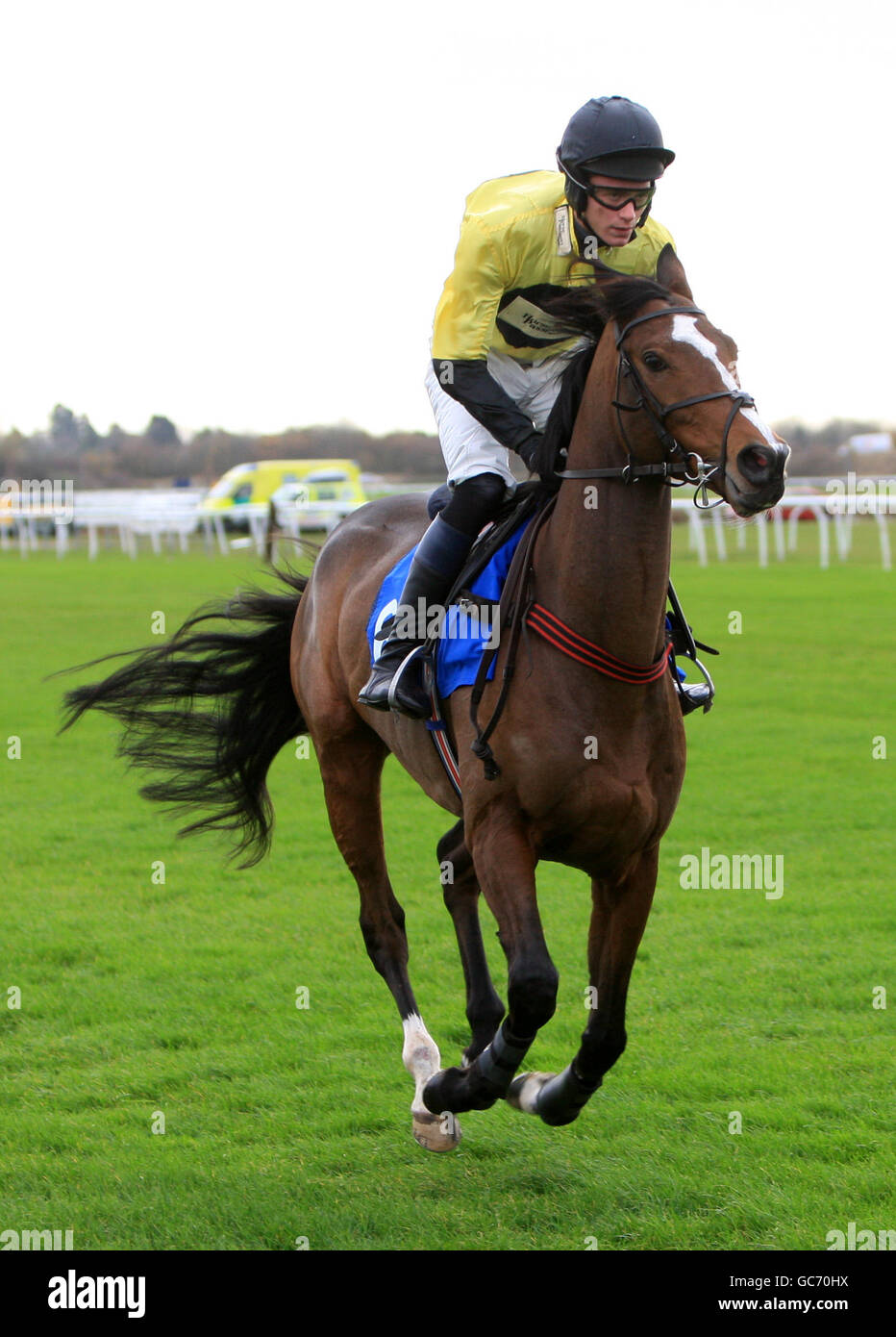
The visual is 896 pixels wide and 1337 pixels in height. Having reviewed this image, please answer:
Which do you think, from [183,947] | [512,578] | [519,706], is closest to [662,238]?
[512,578]

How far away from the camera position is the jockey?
376 centimetres

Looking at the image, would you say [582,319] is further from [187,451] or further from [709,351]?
[187,451]

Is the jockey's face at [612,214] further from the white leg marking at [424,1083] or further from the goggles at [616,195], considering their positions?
the white leg marking at [424,1083]

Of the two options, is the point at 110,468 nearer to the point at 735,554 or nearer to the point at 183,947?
the point at 735,554

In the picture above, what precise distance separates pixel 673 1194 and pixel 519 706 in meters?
1.33

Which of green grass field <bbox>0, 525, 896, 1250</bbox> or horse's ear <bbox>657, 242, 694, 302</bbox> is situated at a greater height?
horse's ear <bbox>657, 242, 694, 302</bbox>

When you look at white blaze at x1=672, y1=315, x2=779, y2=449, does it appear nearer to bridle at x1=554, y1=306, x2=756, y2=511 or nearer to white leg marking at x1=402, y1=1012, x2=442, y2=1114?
bridle at x1=554, y1=306, x2=756, y2=511

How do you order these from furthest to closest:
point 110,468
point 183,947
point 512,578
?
point 110,468 → point 183,947 → point 512,578

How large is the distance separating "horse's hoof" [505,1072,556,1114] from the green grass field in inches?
6.2

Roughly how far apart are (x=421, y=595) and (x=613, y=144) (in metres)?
1.32

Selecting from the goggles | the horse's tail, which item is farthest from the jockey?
the horse's tail

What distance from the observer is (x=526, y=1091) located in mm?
4145

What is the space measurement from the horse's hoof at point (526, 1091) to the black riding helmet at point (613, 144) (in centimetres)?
241

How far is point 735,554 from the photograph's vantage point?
27.5 m
